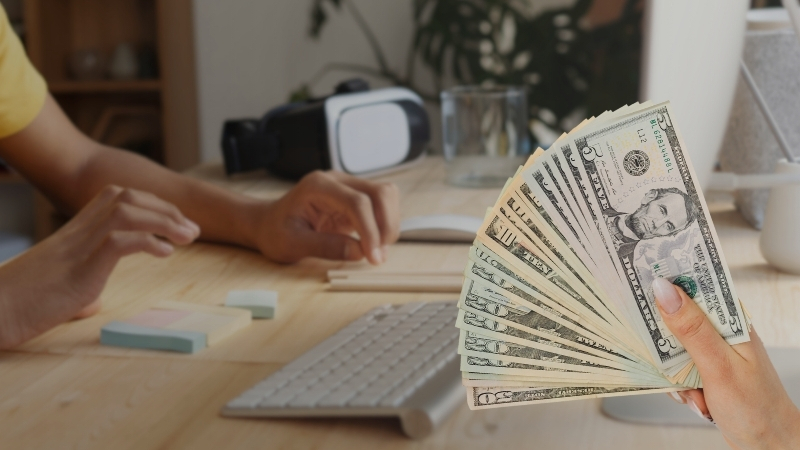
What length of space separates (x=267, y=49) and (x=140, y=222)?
2.41 meters

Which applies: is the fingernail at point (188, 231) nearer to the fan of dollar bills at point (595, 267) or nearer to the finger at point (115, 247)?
the finger at point (115, 247)

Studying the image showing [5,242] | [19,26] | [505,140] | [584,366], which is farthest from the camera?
[19,26]

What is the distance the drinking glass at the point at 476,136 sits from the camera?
148 cm

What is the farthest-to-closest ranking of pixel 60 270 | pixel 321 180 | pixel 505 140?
pixel 505 140
pixel 321 180
pixel 60 270

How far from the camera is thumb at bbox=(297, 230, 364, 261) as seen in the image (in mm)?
1005

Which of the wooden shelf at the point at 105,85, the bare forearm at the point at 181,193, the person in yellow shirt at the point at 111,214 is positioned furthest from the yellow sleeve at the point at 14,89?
the wooden shelf at the point at 105,85

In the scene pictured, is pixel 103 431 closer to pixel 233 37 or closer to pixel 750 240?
pixel 750 240

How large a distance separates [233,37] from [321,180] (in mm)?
2228

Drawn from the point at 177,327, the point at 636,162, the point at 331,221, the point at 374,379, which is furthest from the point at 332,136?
the point at 636,162

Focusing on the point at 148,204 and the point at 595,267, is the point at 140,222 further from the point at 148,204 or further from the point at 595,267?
the point at 595,267

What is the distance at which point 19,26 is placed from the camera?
3006 millimetres

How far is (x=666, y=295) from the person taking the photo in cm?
49

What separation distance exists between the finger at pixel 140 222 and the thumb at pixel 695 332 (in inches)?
19.7

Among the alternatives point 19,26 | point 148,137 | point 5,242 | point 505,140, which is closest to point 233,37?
point 148,137
